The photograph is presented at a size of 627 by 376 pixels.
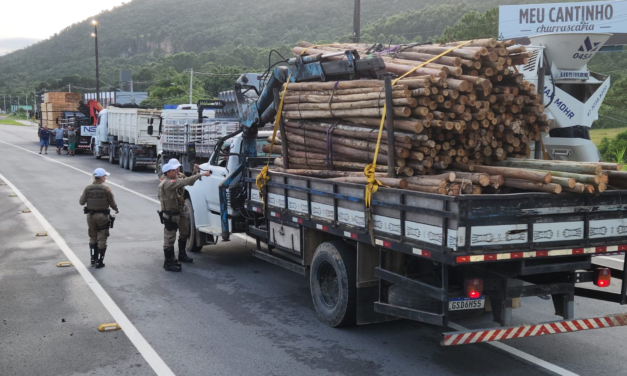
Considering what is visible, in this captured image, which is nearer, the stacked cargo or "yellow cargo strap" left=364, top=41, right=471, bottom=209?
"yellow cargo strap" left=364, top=41, right=471, bottom=209

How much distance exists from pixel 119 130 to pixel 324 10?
9317cm


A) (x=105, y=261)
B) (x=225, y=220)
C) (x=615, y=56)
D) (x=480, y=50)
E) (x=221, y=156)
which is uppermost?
(x=615, y=56)

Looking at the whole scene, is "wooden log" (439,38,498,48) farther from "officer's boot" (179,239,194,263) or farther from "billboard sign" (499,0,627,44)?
"billboard sign" (499,0,627,44)

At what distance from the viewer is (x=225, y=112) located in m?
27.4

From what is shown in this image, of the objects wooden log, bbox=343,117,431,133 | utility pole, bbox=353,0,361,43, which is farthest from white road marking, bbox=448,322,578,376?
utility pole, bbox=353,0,361,43

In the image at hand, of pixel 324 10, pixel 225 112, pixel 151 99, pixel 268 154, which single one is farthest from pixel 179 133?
pixel 324 10

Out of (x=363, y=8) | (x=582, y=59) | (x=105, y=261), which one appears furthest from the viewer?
(x=363, y=8)

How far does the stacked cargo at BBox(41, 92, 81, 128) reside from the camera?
50.9 m

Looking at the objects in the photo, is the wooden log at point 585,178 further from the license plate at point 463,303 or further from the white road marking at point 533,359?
the white road marking at point 533,359

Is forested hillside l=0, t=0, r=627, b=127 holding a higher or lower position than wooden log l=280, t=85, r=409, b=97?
higher

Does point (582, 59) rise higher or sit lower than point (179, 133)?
higher

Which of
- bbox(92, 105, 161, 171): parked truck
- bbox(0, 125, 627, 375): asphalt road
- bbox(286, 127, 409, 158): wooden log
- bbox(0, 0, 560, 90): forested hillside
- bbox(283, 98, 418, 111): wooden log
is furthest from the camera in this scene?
bbox(0, 0, 560, 90): forested hillside

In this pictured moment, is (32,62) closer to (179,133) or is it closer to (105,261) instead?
(179,133)

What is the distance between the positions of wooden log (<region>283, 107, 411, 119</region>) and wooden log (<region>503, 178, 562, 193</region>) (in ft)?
4.05
